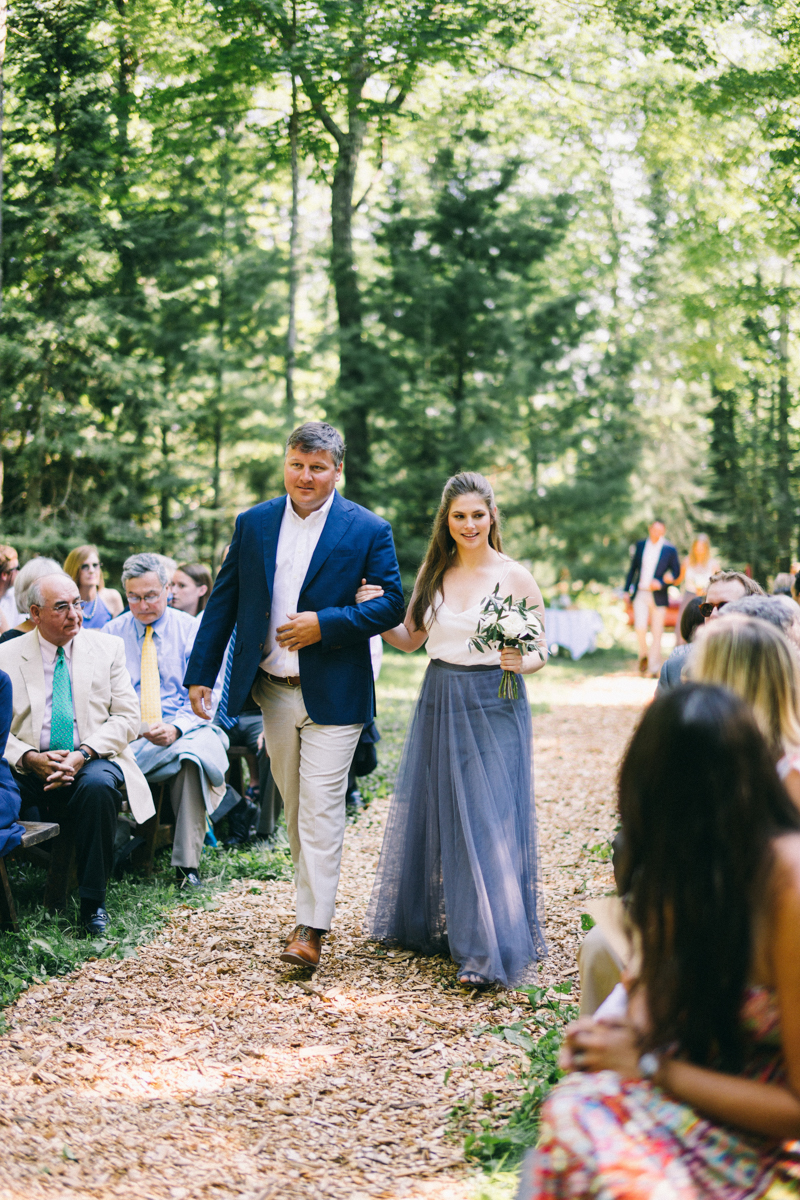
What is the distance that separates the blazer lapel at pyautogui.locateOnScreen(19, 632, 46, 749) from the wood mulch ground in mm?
1226

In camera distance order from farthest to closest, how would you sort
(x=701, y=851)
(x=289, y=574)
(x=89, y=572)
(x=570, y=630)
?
(x=570, y=630)
(x=89, y=572)
(x=289, y=574)
(x=701, y=851)

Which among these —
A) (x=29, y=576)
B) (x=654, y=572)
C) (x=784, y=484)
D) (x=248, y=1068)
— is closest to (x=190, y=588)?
(x=29, y=576)

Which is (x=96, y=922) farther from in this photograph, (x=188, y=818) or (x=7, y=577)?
(x=7, y=577)

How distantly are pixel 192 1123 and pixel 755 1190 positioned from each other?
1.93 metres

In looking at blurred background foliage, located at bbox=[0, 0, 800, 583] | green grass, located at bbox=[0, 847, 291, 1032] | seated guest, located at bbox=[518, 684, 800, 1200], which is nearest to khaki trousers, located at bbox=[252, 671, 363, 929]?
green grass, located at bbox=[0, 847, 291, 1032]

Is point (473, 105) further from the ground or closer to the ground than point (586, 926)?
further from the ground

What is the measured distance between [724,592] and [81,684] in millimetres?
3247

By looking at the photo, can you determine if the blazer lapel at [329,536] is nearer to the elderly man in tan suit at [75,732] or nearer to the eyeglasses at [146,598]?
the elderly man in tan suit at [75,732]

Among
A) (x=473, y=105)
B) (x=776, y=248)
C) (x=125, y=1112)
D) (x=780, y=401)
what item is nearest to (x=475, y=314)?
(x=473, y=105)

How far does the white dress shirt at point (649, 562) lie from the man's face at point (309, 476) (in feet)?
31.6

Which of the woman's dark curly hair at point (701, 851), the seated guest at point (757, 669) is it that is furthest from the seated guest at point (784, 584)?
the woman's dark curly hair at point (701, 851)

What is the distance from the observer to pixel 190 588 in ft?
24.3

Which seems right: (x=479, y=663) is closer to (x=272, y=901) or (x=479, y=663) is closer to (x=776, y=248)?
(x=272, y=901)

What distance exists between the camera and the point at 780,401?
11.5 meters
